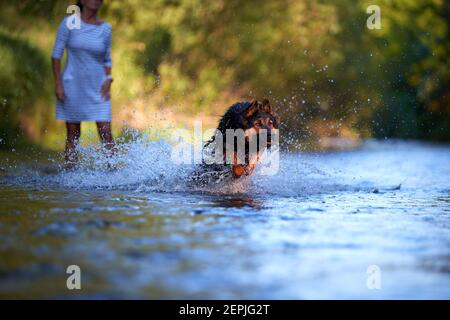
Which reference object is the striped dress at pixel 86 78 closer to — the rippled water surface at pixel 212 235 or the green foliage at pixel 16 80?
the rippled water surface at pixel 212 235

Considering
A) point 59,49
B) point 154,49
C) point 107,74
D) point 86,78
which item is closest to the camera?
point 59,49

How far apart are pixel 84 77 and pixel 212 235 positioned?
4.34m

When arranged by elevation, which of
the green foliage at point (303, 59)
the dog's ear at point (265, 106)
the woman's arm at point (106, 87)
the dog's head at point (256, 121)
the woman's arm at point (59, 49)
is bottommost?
the dog's head at point (256, 121)

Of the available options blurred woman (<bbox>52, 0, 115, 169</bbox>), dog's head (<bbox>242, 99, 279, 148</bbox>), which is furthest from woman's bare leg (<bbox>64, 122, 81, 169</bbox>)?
dog's head (<bbox>242, 99, 279, 148</bbox>)

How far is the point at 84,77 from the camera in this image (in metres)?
8.80

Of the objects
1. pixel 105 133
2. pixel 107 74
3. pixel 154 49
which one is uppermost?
pixel 154 49

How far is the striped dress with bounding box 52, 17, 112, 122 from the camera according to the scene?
28.5ft

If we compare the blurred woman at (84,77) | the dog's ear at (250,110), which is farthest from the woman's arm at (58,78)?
the dog's ear at (250,110)

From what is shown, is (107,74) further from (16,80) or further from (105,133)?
(16,80)

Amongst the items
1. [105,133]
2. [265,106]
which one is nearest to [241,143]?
[265,106]

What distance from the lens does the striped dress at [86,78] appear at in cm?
869

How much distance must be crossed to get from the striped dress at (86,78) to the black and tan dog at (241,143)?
1.53m

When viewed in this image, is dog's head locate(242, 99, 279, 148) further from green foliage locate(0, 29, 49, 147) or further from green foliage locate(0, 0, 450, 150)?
green foliage locate(0, 0, 450, 150)

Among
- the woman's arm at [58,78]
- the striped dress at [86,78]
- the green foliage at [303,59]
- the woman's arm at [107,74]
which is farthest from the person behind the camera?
the green foliage at [303,59]
